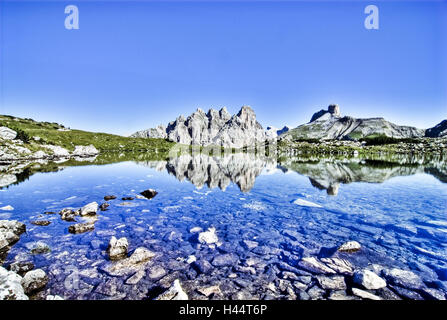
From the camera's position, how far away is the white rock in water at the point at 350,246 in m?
10.3

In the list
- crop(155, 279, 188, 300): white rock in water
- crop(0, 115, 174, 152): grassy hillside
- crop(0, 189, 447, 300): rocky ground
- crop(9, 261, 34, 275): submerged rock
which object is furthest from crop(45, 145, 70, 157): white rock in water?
crop(155, 279, 188, 300): white rock in water

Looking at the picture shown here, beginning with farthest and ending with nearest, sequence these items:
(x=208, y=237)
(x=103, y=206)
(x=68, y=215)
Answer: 1. (x=103, y=206)
2. (x=68, y=215)
3. (x=208, y=237)

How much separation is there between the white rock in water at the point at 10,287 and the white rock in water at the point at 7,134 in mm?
96299

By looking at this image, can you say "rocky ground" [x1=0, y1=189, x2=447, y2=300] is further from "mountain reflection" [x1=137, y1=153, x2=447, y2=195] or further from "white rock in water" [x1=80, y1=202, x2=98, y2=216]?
"mountain reflection" [x1=137, y1=153, x2=447, y2=195]

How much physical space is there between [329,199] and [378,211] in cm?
416

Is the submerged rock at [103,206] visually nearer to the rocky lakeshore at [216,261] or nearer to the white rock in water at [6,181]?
the rocky lakeshore at [216,261]

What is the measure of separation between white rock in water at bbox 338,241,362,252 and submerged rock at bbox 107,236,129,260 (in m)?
10.7

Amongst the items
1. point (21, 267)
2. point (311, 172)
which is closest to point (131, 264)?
point (21, 267)

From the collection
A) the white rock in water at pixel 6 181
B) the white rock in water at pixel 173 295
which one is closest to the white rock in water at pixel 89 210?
the white rock in water at pixel 173 295

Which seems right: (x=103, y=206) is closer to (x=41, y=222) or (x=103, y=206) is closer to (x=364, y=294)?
(x=41, y=222)

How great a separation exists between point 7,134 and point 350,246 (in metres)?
109

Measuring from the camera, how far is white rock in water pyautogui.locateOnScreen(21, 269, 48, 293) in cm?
738

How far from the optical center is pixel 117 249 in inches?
394
